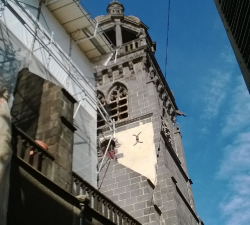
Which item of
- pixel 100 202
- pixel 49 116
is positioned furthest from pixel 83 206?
pixel 49 116

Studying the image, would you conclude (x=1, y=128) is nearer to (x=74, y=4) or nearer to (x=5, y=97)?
(x=5, y=97)

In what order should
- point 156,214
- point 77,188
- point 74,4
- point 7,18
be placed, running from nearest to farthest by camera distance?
point 77,188 → point 7,18 → point 156,214 → point 74,4

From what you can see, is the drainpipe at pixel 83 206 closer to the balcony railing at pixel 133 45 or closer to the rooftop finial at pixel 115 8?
the balcony railing at pixel 133 45

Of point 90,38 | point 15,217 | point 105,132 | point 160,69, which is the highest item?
point 160,69

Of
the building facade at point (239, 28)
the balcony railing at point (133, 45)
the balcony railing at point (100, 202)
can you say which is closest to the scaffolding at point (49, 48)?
the balcony railing at point (100, 202)

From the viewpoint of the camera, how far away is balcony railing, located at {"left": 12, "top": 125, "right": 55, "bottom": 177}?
8125mm

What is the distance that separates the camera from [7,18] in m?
12.3

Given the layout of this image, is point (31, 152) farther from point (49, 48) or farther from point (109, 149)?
point (109, 149)

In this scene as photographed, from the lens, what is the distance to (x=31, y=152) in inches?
348

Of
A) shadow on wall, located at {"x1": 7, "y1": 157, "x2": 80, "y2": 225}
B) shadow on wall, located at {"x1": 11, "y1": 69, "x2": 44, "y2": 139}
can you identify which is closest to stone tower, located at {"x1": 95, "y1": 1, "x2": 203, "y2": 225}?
shadow on wall, located at {"x1": 11, "y1": 69, "x2": 44, "y2": 139}

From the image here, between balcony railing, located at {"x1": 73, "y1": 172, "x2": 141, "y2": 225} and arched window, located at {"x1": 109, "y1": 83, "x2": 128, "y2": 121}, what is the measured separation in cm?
961

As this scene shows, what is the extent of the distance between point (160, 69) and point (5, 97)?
19031mm

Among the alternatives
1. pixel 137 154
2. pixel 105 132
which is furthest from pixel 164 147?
pixel 105 132

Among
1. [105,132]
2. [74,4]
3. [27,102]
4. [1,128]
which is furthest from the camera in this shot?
[105,132]
